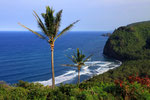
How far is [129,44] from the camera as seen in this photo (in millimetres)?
98750

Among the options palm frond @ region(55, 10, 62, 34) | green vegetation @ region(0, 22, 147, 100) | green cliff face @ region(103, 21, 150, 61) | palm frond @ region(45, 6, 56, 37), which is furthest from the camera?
green cliff face @ region(103, 21, 150, 61)

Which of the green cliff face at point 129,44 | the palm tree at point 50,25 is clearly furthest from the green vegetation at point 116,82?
the palm tree at point 50,25

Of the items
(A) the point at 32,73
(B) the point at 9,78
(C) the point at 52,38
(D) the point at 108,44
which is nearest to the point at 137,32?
(D) the point at 108,44

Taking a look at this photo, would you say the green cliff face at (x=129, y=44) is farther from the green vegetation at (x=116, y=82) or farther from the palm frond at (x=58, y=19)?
the palm frond at (x=58, y=19)

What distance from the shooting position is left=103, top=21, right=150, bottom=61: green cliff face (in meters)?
81.0

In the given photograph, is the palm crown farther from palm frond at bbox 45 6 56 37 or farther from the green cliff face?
the green cliff face

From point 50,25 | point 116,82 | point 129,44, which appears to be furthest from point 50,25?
point 129,44

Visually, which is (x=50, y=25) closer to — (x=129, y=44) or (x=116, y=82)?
(x=116, y=82)

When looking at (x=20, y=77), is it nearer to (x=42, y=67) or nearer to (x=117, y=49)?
(x=42, y=67)

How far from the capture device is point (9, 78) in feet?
148

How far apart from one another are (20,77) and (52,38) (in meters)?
39.6

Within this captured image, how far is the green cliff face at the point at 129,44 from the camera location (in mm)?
81012

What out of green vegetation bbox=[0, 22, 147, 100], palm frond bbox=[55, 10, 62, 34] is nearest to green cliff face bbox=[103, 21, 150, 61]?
Answer: green vegetation bbox=[0, 22, 147, 100]

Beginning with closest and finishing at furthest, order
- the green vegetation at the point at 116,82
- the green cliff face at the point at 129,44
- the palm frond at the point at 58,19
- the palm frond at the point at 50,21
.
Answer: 1. the green vegetation at the point at 116,82
2. the palm frond at the point at 50,21
3. the palm frond at the point at 58,19
4. the green cliff face at the point at 129,44
